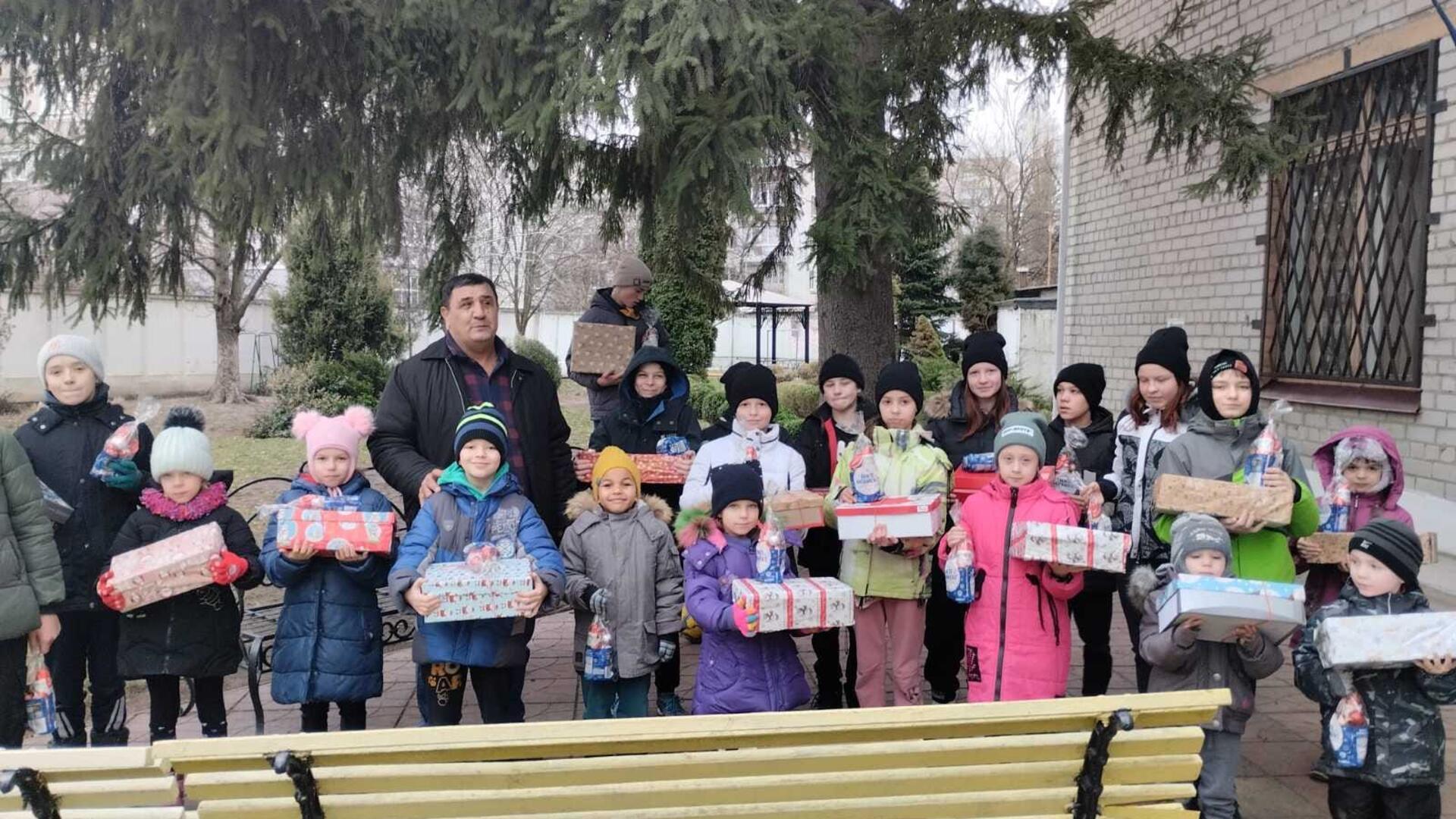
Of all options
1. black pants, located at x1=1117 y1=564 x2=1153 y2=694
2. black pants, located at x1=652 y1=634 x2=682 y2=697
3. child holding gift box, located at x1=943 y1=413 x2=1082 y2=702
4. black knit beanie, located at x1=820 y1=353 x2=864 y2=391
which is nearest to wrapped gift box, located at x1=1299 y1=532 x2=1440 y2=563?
black pants, located at x1=1117 y1=564 x2=1153 y2=694

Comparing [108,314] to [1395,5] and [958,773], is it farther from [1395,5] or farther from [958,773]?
[1395,5]

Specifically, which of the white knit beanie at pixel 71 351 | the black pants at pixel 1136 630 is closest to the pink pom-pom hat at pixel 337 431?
the white knit beanie at pixel 71 351

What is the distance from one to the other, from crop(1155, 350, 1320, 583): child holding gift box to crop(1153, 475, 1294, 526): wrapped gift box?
0.56 feet

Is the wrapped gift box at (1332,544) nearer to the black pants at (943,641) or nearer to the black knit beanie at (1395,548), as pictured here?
the black knit beanie at (1395,548)

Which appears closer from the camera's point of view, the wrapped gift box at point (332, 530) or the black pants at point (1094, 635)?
the wrapped gift box at point (332, 530)

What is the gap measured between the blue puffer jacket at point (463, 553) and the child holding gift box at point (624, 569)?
149 millimetres

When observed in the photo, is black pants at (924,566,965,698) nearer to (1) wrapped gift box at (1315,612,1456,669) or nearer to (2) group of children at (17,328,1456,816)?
(2) group of children at (17,328,1456,816)

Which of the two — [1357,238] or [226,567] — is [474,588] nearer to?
[226,567]

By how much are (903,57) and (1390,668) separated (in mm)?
4508

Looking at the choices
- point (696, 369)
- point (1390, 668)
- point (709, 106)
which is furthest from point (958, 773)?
point (696, 369)

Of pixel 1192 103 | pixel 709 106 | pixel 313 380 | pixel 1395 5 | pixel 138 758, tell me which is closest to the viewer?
pixel 138 758

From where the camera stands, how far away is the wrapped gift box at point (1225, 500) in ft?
11.6

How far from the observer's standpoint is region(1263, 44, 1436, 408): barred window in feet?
25.2

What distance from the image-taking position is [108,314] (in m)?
6.79
